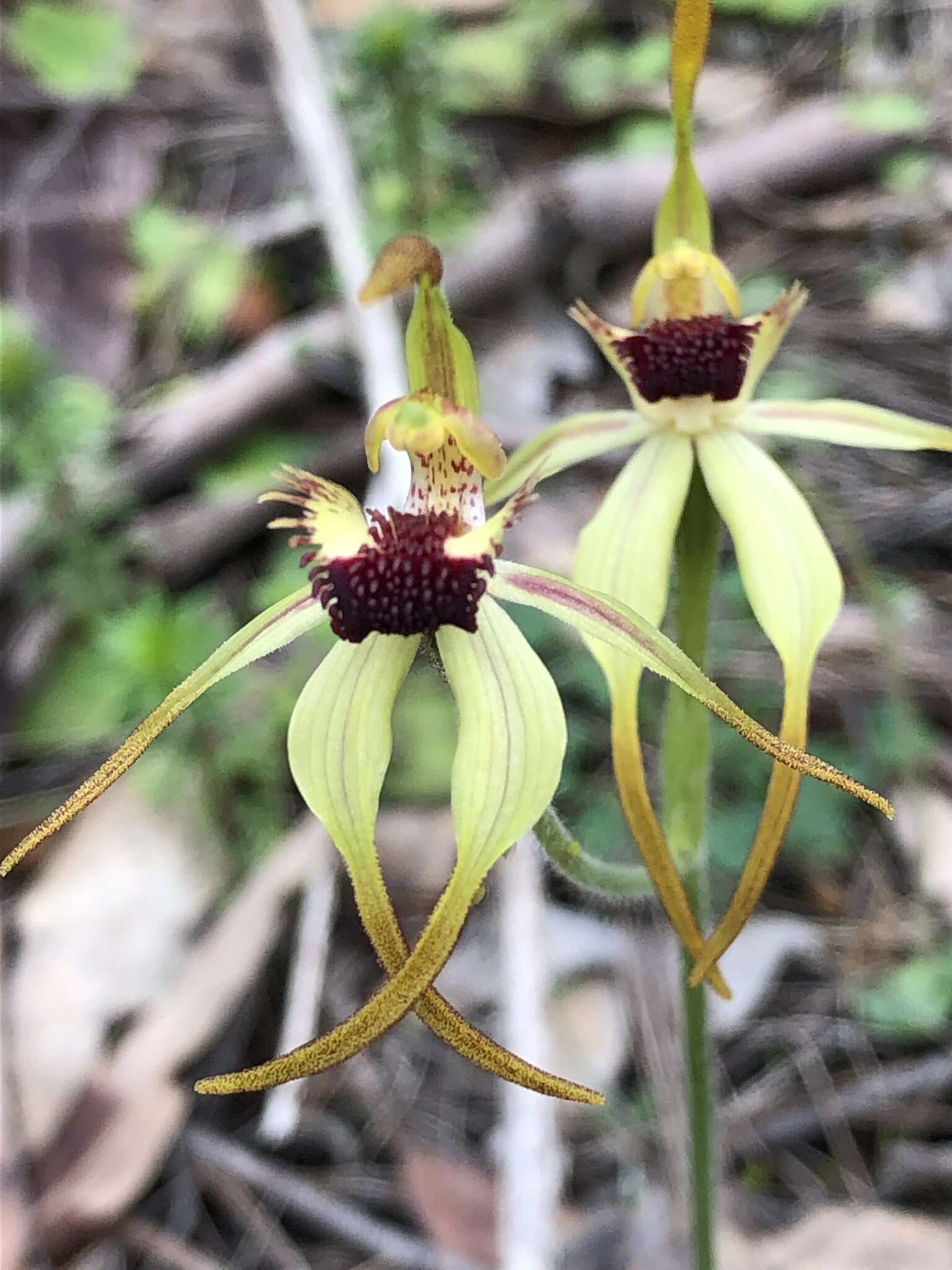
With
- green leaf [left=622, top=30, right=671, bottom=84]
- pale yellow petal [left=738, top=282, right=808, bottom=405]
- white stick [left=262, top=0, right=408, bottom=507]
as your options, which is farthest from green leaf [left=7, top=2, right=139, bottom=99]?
pale yellow petal [left=738, top=282, right=808, bottom=405]

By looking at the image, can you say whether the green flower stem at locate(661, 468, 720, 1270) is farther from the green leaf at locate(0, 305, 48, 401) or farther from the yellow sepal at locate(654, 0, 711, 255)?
the green leaf at locate(0, 305, 48, 401)

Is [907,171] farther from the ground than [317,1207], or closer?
farther from the ground

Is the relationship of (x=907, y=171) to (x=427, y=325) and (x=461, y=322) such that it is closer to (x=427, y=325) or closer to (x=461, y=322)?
(x=461, y=322)

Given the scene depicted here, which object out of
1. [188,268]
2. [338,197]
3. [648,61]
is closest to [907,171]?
[648,61]

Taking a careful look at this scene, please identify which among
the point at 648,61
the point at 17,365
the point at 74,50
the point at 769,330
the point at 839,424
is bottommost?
the point at 839,424

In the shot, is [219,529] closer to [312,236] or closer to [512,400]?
[512,400]

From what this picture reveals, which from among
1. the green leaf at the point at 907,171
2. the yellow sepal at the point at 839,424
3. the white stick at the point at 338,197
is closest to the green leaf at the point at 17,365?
the white stick at the point at 338,197

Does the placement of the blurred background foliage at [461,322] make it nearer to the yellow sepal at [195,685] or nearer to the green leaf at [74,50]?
the green leaf at [74,50]
